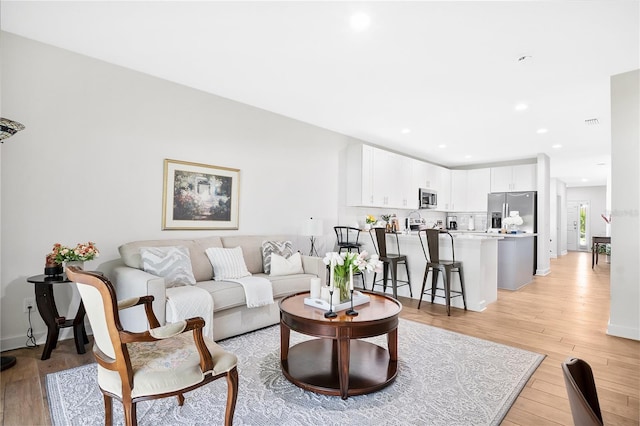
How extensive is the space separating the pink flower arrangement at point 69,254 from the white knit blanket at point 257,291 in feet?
4.22

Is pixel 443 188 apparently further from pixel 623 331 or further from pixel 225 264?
pixel 225 264

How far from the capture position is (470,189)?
8.70m

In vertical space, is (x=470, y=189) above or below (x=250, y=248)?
above

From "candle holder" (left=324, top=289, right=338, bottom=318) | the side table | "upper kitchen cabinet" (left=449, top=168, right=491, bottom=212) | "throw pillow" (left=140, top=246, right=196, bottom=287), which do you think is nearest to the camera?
"candle holder" (left=324, top=289, right=338, bottom=318)

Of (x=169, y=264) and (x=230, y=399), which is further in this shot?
(x=169, y=264)

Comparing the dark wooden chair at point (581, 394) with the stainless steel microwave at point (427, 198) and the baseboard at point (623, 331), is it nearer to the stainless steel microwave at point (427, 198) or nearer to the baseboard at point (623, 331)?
the baseboard at point (623, 331)

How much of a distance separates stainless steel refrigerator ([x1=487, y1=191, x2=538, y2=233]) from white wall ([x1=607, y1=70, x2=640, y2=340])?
14.0 feet

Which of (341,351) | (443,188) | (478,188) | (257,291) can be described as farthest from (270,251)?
(478,188)

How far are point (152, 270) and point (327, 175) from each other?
3.41m

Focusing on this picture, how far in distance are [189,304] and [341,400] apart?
145cm

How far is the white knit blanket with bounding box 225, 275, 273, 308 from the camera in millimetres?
3325

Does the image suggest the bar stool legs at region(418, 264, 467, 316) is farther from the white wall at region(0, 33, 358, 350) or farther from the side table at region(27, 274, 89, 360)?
the side table at region(27, 274, 89, 360)

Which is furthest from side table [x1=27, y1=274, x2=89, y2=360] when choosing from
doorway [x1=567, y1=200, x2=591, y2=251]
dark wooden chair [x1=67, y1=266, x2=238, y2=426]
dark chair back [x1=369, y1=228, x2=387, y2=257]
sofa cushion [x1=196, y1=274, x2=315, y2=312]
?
doorway [x1=567, y1=200, x2=591, y2=251]

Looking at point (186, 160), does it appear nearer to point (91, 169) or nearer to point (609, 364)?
point (91, 169)
